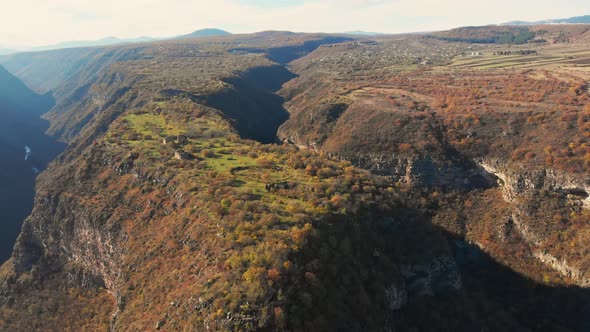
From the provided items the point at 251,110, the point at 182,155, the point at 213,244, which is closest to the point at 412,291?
the point at 213,244

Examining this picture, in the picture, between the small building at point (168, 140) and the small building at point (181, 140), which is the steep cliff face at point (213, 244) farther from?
the small building at point (181, 140)

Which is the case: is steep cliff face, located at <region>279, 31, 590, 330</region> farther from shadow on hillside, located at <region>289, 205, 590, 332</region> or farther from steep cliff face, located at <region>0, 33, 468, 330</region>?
steep cliff face, located at <region>0, 33, 468, 330</region>

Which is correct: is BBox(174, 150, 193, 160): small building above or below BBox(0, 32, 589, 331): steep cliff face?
above

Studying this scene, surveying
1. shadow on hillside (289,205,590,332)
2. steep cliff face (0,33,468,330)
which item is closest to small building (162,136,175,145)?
steep cliff face (0,33,468,330)

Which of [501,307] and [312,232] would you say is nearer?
[312,232]

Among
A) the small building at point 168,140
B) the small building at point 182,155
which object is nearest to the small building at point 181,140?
the small building at point 168,140

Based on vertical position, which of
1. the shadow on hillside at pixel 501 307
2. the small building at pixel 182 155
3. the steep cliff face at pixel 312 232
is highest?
the small building at pixel 182 155

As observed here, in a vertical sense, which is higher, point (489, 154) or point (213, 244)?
point (213, 244)

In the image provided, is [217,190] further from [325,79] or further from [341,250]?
[325,79]

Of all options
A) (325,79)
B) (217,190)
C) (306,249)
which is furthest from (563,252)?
(325,79)

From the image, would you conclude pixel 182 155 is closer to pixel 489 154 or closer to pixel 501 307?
pixel 501 307

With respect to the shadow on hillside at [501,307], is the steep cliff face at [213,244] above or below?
above
